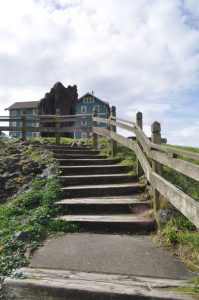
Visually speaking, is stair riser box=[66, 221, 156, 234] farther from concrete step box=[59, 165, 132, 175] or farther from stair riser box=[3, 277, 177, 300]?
concrete step box=[59, 165, 132, 175]

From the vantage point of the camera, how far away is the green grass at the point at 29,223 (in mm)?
4840

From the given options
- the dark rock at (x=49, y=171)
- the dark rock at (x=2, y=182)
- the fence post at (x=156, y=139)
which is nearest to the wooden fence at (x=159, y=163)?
the fence post at (x=156, y=139)

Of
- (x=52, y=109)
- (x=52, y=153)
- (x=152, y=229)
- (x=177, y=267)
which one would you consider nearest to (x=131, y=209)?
(x=152, y=229)

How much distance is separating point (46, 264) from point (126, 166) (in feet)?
17.8

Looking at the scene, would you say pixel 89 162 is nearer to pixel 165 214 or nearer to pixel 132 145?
pixel 132 145

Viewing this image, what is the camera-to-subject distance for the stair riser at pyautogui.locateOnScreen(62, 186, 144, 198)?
8031 millimetres

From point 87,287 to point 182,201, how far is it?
1.57 metres

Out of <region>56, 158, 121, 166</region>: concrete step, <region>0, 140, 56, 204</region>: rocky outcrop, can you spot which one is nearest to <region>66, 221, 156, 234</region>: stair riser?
<region>0, 140, 56, 204</region>: rocky outcrop

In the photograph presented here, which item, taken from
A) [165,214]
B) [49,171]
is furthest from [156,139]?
[49,171]

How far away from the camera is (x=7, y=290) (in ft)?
13.2

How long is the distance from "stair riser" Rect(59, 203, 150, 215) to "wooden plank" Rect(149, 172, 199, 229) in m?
1.24

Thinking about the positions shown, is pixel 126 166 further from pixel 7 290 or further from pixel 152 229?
pixel 7 290

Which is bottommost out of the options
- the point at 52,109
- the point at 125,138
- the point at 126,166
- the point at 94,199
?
the point at 94,199

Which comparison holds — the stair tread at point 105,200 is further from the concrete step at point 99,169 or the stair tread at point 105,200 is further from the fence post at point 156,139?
the concrete step at point 99,169
